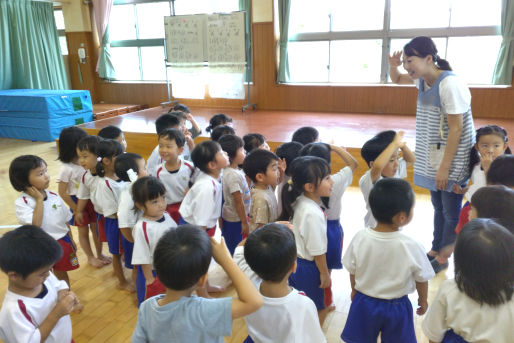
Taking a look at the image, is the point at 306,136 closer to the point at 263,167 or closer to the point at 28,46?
the point at 263,167

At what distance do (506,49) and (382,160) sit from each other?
185 inches

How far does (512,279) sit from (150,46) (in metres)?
7.74

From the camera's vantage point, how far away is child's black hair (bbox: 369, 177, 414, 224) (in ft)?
3.90

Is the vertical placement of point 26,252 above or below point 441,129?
below

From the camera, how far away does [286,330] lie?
3.29ft

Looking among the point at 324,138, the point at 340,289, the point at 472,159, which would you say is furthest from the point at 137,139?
the point at 472,159

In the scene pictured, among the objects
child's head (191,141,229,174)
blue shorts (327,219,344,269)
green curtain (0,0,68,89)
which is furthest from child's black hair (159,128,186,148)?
green curtain (0,0,68,89)

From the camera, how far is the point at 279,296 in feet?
3.34

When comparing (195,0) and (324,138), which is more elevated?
(195,0)

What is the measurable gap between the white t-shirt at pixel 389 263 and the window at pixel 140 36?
6747 millimetres

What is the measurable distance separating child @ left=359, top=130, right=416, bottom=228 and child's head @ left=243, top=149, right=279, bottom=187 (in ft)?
1.28

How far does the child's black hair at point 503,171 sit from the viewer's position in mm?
1446

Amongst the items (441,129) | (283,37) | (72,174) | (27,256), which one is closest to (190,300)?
(27,256)

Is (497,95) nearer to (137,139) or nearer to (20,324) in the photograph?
(137,139)
